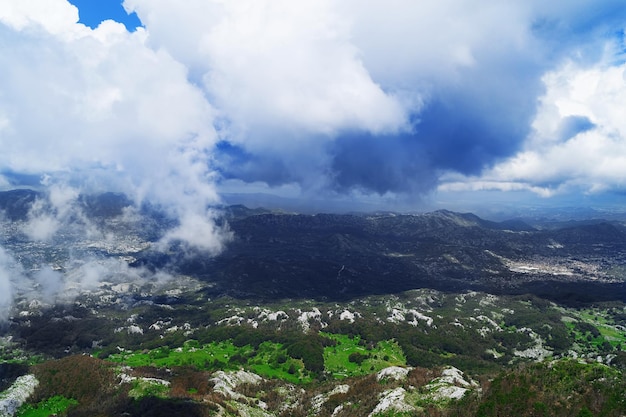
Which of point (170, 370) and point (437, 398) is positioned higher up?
point (437, 398)

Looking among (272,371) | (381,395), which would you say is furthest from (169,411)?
(272,371)

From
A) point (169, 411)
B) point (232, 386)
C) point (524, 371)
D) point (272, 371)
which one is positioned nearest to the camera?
point (524, 371)

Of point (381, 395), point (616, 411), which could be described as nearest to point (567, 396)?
point (616, 411)

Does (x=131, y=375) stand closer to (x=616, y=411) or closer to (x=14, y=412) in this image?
(x=14, y=412)

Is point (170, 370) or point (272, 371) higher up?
point (170, 370)

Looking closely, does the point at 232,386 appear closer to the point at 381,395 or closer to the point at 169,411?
the point at 169,411

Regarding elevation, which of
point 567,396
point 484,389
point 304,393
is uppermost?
point 567,396

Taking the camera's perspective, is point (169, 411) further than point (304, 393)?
No

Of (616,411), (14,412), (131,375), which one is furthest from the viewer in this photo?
(131,375)

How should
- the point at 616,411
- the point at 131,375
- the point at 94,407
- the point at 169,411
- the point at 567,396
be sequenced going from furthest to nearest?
the point at 131,375
the point at 94,407
the point at 169,411
the point at 567,396
the point at 616,411
